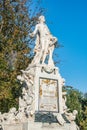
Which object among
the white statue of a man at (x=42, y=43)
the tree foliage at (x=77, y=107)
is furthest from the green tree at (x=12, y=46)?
the tree foliage at (x=77, y=107)

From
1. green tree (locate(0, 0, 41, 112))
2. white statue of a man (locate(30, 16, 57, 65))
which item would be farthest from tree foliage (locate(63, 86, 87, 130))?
white statue of a man (locate(30, 16, 57, 65))

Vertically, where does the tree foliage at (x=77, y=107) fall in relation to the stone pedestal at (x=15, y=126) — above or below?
above

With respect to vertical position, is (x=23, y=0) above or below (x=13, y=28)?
above

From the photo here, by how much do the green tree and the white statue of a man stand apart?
6177mm

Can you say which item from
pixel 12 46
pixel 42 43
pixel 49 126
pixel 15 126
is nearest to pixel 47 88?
pixel 49 126

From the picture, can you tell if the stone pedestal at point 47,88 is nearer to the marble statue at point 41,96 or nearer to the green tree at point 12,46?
the marble statue at point 41,96

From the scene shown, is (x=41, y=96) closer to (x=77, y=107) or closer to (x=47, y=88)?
(x=47, y=88)

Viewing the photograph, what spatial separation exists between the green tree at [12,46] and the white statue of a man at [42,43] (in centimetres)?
618

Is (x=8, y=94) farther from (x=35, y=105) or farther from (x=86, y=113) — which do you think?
(x=86, y=113)

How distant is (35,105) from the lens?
47.8ft

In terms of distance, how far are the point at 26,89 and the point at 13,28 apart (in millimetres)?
10662

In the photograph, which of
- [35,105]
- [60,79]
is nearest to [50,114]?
[35,105]

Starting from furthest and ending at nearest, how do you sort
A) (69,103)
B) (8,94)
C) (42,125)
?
(69,103)
(8,94)
(42,125)

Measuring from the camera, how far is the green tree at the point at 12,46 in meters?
22.8
